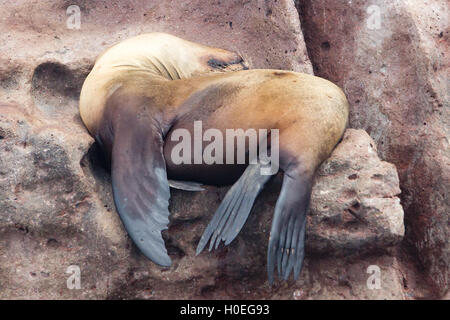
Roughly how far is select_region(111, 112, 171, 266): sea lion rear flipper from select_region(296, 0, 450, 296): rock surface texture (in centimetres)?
155

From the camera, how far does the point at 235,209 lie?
2639 mm

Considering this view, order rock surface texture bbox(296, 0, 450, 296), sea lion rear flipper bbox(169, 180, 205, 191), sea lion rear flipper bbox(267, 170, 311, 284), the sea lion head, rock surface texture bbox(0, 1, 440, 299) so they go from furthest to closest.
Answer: the sea lion head
rock surface texture bbox(296, 0, 450, 296)
sea lion rear flipper bbox(169, 180, 205, 191)
rock surface texture bbox(0, 1, 440, 299)
sea lion rear flipper bbox(267, 170, 311, 284)

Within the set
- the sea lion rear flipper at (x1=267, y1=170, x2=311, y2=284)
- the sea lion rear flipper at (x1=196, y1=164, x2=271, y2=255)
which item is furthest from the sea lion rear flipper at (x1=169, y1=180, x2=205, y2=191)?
the sea lion rear flipper at (x1=267, y1=170, x2=311, y2=284)

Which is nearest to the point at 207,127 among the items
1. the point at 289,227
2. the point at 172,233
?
the point at 172,233

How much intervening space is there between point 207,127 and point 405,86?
1470 millimetres

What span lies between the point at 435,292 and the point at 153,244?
164 cm

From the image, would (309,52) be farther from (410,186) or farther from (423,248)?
(423,248)

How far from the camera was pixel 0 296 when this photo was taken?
2.71 metres

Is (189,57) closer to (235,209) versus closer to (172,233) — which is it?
(172,233)

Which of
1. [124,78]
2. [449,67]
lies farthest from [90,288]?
[449,67]

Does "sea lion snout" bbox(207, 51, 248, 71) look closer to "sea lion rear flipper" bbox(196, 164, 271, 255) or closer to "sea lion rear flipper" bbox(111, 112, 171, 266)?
"sea lion rear flipper" bbox(111, 112, 171, 266)

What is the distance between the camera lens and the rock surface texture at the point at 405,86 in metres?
3.33

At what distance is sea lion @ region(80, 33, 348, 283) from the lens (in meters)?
2.63

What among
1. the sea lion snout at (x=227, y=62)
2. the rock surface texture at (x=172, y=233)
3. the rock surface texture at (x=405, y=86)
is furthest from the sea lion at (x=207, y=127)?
the rock surface texture at (x=405, y=86)
